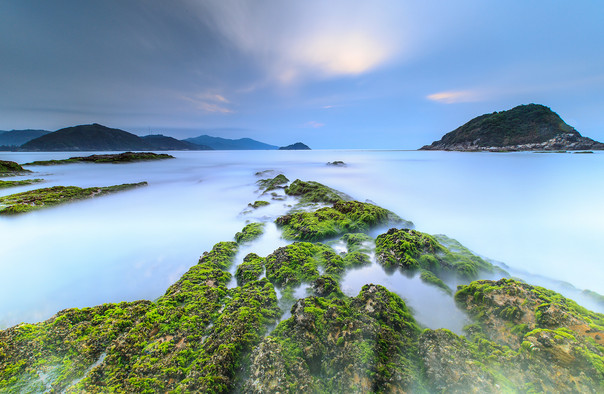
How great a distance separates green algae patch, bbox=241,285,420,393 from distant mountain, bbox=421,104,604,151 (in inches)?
3790

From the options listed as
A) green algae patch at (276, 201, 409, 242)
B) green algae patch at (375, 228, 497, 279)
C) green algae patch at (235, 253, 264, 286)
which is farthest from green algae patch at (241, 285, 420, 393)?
green algae patch at (276, 201, 409, 242)

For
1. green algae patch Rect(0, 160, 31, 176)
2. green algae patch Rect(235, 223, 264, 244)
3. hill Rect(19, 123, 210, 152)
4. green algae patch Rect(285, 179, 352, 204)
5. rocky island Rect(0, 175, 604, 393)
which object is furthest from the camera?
hill Rect(19, 123, 210, 152)

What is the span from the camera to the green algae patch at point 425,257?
4848 mm

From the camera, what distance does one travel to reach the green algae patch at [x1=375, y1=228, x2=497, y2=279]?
4.85 meters

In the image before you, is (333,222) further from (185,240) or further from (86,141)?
(86,141)

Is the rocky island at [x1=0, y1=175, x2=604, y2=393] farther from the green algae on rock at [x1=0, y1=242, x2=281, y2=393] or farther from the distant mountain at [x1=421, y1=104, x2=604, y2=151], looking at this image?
the distant mountain at [x1=421, y1=104, x2=604, y2=151]

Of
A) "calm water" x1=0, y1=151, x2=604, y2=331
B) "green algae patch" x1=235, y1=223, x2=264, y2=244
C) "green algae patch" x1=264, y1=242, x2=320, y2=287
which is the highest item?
"green algae patch" x1=264, y1=242, x2=320, y2=287

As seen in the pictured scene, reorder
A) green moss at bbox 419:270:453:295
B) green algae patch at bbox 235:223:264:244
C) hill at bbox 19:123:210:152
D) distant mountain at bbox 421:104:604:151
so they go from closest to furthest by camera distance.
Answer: green moss at bbox 419:270:453:295 → green algae patch at bbox 235:223:264:244 → distant mountain at bbox 421:104:604:151 → hill at bbox 19:123:210:152

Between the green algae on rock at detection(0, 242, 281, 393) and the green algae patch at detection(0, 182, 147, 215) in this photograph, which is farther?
the green algae patch at detection(0, 182, 147, 215)

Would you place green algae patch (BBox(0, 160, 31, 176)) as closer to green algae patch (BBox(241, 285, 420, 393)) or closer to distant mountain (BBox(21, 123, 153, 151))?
green algae patch (BBox(241, 285, 420, 393))

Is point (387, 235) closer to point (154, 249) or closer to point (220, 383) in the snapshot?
point (220, 383)

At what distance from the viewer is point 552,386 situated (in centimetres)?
218

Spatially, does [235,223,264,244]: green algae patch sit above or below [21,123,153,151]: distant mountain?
below

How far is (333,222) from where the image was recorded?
24.4ft
